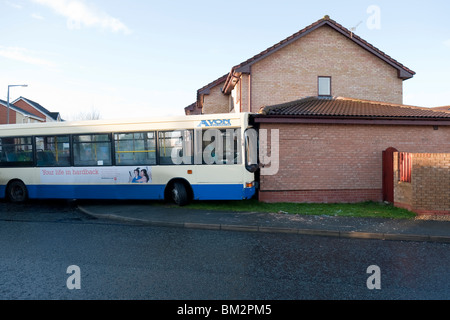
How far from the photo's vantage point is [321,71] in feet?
57.8

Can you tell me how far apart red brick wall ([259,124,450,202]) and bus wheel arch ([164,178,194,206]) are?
107 inches

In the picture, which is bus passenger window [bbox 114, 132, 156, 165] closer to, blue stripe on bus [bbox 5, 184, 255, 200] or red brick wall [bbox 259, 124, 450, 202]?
blue stripe on bus [bbox 5, 184, 255, 200]

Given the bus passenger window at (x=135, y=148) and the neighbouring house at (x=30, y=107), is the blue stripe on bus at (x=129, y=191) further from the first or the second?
the neighbouring house at (x=30, y=107)

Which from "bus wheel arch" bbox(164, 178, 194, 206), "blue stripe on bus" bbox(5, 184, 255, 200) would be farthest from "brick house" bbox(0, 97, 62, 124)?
"bus wheel arch" bbox(164, 178, 194, 206)

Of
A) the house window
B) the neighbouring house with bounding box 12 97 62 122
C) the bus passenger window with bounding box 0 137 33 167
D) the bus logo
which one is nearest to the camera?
the bus logo

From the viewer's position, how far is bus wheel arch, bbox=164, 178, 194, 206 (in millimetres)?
11375

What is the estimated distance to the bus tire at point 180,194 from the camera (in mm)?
11352

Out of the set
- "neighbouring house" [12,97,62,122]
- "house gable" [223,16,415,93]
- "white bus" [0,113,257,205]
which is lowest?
"white bus" [0,113,257,205]

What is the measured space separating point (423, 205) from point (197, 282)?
26.8 feet

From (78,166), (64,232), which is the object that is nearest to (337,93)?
(78,166)

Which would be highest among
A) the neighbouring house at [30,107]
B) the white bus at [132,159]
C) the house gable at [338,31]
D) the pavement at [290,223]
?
the neighbouring house at [30,107]

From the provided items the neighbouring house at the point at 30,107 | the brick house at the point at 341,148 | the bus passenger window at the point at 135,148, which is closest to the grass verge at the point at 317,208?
the brick house at the point at 341,148

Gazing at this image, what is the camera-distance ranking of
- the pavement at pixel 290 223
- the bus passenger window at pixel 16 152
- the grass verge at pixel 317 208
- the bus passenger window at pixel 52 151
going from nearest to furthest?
the pavement at pixel 290 223 < the grass verge at pixel 317 208 < the bus passenger window at pixel 52 151 < the bus passenger window at pixel 16 152

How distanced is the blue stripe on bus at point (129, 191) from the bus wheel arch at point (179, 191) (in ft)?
1.00
